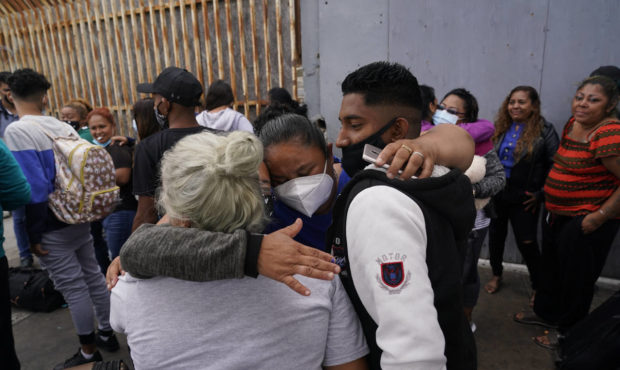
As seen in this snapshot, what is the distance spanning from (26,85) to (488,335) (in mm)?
3998

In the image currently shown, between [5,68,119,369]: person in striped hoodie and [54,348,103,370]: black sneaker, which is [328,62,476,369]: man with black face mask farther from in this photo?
[54,348,103,370]: black sneaker

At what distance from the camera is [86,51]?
6.39 meters

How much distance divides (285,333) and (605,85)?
118 inches

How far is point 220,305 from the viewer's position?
37.6 inches

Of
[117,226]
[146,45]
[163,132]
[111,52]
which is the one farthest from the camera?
[111,52]

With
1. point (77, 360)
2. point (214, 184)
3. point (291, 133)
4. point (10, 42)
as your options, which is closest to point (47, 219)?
point (77, 360)

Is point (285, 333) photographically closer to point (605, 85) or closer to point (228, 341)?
point (228, 341)

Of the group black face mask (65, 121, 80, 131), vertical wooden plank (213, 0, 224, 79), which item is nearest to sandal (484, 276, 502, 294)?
vertical wooden plank (213, 0, 224, 79)

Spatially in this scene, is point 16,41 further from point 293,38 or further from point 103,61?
point 293,38

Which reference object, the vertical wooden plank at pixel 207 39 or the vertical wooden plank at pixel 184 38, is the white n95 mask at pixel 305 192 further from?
the vertical wooden plank at pixel 184 38

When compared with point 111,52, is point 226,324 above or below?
below

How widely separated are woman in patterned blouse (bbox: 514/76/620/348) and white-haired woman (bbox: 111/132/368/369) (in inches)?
100

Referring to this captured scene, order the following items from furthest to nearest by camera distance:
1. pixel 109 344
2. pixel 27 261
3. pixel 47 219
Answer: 1. pixel 27 261
2. pixel 109 344
3. pixel 47 219

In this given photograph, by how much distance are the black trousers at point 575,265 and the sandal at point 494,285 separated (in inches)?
22.7
